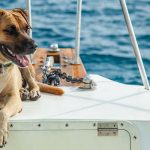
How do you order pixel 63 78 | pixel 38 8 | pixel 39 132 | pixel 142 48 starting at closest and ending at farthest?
pixel 39 132 → pixel 63 78 → pixel 142 48 → pixel 38 8

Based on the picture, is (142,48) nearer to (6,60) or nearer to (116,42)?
(116,42)

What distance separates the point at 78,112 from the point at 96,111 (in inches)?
3.5

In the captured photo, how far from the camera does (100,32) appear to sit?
1044cm

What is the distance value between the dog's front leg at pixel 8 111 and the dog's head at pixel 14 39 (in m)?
0.17

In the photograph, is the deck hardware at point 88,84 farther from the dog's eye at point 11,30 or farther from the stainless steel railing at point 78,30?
the stainless steel railing at point 78,30

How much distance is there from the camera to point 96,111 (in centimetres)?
327

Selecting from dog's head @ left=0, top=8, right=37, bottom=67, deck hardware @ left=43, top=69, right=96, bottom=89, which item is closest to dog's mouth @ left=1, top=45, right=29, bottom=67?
dog's head @ left=0, top=8, right=37, bottom=67

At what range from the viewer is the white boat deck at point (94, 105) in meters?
3.19

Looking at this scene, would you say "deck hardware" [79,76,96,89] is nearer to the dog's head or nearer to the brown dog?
the brown dog

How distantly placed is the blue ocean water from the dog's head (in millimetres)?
4649

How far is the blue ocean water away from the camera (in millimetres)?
8570

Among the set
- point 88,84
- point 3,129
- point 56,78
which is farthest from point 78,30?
point 3,129

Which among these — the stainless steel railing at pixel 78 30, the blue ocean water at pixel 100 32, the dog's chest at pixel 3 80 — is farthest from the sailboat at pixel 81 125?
the blue ocean water at pixel 100 32

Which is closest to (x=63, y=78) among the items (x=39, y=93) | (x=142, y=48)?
(x=39, y=93)
